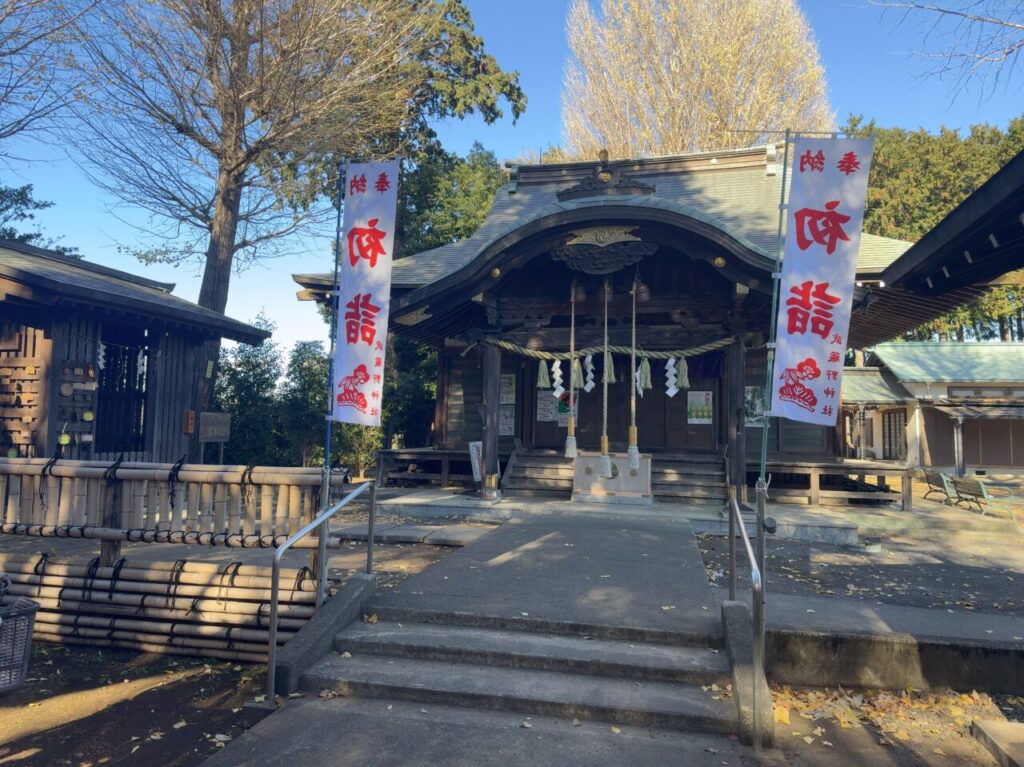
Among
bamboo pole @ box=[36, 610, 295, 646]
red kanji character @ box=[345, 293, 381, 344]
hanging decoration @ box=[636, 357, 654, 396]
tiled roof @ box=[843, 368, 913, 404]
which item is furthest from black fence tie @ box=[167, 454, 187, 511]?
tiled roof @ box=[843, 368, 913, 404]

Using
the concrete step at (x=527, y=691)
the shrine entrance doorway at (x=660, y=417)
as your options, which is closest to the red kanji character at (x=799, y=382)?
the concrete step at (x=527, y=691)

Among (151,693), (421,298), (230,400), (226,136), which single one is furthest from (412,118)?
(151,693)

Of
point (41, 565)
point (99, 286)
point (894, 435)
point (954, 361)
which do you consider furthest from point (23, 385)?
point (894, 435)

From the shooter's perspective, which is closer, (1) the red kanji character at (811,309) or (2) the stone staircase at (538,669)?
(2) the stone staircase at (538,669)

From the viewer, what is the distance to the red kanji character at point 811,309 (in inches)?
242

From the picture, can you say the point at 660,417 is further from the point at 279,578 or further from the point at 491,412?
the point at 279,578

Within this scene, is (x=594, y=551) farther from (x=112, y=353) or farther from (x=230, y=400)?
(x=230, y=400)

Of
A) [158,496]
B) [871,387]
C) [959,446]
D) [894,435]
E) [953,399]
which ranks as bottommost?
[158,496]

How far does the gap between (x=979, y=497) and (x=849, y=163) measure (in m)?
10.2

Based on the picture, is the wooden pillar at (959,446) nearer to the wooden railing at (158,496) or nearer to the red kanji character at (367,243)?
the red kanji character at (367,243)

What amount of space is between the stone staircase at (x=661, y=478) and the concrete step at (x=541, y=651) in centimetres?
693

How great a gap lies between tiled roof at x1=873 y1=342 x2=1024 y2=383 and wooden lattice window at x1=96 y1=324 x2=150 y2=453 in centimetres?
2409

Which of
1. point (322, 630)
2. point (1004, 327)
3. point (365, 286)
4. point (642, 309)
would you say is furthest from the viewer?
point (1004, 327)

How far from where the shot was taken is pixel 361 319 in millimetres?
6535
